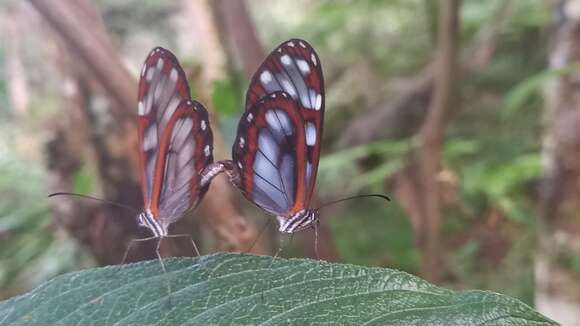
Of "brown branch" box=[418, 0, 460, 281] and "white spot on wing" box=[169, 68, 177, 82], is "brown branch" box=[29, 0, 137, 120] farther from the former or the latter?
"brown branch" box=[418, 0, 460, 281]

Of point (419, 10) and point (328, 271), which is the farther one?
point (419, 10)

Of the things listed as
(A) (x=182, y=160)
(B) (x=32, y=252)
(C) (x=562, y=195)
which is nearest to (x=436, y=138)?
(C) (x=562, y=195)

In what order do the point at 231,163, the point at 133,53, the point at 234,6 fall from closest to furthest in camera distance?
the point at 231,163 < the point at 234,6 < the point at 133,53

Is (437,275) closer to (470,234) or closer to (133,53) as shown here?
(470,234)

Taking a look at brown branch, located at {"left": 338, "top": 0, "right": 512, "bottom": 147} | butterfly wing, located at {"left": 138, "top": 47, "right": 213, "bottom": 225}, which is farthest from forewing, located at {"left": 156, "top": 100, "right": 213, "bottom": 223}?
brown branch, located at {"left": 338, "top": 0, "right": 512, "bottom": 147}

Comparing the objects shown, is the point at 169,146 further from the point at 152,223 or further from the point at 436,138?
the point at 436,138

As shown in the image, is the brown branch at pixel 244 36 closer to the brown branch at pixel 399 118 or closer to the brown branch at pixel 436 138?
the brown branch at pixel 436 138

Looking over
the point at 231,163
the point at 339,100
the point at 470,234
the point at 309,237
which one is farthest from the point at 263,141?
the point at 339,100

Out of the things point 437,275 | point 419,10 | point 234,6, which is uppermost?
point 419,10
